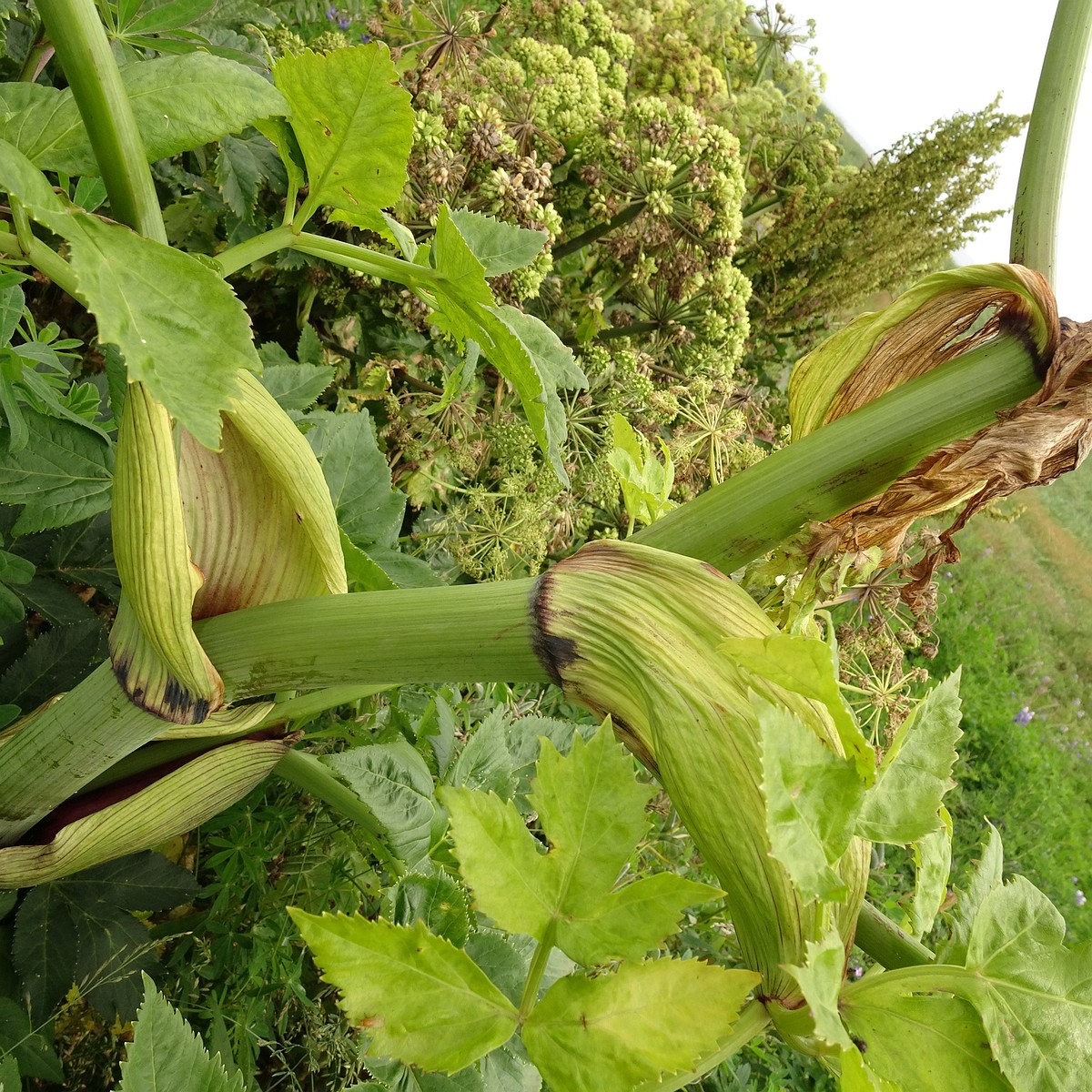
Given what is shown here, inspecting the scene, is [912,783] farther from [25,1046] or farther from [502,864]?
[25,1046]

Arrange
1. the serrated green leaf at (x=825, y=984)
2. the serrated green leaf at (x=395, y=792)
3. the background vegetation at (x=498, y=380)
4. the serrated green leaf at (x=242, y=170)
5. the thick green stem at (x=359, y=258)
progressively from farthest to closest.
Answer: the serrated green leaf at (x=242, y=170), the background vegetation at (x=498, y=380), the serrated green leaf at (x=395, y=792), the thick green stem at (x=359, y=258), the serrated green leaf at (x=825, y=984)

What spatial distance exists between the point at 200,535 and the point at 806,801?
0.41m

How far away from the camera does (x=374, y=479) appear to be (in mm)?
1021

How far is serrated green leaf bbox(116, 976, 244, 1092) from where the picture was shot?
52 centimetres

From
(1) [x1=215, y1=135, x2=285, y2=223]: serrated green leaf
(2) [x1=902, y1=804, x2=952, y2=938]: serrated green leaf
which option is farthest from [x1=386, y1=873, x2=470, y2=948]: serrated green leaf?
(1) [x1=215, y1=135, x2=285, y2=223]: serrated green leaf

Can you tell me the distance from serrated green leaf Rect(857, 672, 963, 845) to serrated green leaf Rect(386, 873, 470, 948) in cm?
38

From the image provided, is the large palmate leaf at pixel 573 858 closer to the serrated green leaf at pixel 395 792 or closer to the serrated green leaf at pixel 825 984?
the serrated green leaf at pixel 825 984

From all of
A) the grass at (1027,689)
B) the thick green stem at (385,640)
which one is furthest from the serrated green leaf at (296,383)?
the grass at (1027,689)

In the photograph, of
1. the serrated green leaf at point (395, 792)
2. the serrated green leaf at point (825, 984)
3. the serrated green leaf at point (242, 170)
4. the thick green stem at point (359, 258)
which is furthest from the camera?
the serrated green leaf at point (242, 170)

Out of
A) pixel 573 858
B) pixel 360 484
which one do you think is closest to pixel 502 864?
pixel 573 858

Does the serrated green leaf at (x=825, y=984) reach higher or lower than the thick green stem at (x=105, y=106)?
lower

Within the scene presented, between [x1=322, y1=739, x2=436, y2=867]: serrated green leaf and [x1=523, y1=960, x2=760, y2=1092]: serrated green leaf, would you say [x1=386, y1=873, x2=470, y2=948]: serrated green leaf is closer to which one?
[x1=322, y1=739, x2=436, y2=867]: serrated green leaf

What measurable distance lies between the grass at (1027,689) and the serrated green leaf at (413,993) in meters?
2.24

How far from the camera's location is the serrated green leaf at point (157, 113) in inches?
17.7
